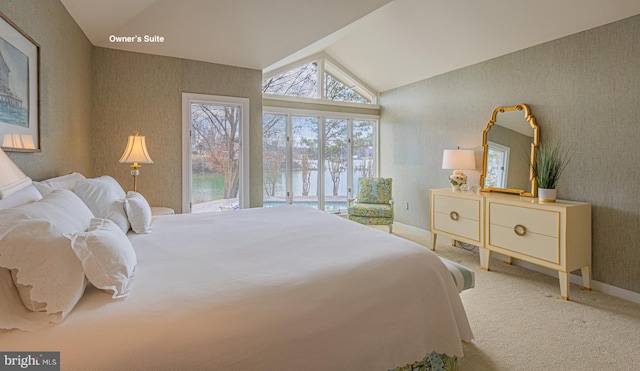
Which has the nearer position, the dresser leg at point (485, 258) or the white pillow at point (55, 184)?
the white pillow at point (55, 184)

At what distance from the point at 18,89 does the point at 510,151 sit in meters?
4.44

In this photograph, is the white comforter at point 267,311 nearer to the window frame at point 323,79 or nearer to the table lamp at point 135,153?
the table lamp at point 135,153

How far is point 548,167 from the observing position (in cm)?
309

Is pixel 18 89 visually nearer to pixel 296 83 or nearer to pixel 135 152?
pixel 135 152

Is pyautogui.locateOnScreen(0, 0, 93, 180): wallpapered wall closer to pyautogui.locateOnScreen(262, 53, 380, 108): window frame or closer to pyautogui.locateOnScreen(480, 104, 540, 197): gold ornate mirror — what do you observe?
pyautogui.locateOnScreen(262, 53, 380, 108): window frame

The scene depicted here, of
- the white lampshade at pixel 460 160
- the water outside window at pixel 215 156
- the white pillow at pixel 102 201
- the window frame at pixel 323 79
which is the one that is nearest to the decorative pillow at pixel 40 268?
the white pillow at pixel 102 201

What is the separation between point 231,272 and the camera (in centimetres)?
142

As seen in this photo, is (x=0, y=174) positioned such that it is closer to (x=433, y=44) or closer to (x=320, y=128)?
(x=433, y=44)

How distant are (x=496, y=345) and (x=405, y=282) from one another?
1086 mm

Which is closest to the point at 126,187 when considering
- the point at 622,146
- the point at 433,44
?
the point at 433,44

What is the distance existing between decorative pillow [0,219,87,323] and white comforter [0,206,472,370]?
7cm

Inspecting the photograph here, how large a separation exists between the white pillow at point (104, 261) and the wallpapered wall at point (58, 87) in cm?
116

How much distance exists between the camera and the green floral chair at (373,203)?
4809 millimetres

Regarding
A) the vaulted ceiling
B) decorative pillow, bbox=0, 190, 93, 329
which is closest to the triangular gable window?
the vaulted ceiling
